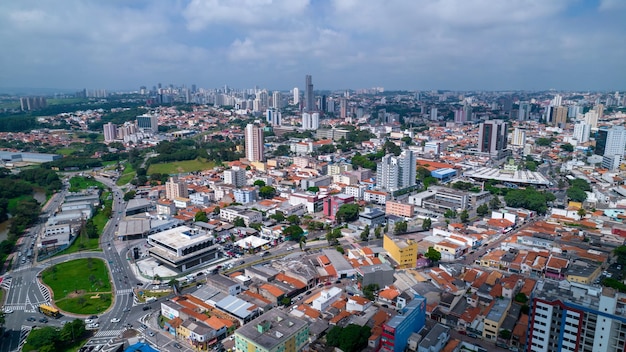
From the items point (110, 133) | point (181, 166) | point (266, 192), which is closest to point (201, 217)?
point (266, 192)

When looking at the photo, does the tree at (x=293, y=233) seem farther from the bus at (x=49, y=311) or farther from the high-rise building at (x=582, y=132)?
the high-rise building at (x=582, y=132)

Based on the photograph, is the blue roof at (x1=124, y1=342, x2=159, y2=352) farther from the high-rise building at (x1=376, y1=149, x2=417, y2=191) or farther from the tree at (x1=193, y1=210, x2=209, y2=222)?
the high-rise building at (x1=376, y1=149, x2=417, y2=191)

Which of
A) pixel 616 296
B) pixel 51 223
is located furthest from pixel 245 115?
pixel 616 296

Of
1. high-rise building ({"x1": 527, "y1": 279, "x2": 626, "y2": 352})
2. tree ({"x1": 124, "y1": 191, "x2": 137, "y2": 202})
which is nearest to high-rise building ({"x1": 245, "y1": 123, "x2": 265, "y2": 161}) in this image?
tree ({"x1": 124, "y1": 191, "x2": 137, "y2": 202})

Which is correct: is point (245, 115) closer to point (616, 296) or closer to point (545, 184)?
point (545, 184)

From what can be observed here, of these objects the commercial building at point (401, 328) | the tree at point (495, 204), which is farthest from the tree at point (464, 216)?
the commercial building at point (401, 328)

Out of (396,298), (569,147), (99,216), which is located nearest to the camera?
(396,298)

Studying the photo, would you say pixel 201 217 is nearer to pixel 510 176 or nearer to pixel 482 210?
pixel 482 210
